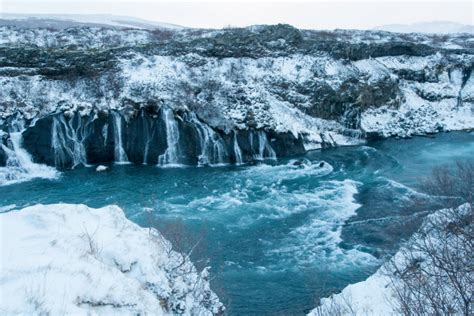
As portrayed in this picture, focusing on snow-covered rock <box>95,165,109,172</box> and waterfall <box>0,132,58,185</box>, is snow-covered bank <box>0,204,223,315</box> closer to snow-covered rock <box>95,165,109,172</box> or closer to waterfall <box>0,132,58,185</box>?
snow-covered rock <box>95,165,109,172</box>

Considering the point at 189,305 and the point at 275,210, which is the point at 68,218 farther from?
the point at 275,210

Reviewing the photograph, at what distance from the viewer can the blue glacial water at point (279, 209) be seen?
14320 millimetres

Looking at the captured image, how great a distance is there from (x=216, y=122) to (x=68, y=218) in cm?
2002

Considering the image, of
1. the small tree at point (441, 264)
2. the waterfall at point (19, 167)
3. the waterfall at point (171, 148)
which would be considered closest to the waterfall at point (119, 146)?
the waterfall at point (171, 148)

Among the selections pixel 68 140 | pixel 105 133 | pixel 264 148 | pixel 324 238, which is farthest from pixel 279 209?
pixel 68 140

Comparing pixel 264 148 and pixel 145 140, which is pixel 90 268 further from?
pixel 264 148

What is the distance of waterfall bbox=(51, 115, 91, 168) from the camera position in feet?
90.8

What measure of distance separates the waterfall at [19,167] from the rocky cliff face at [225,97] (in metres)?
0.50

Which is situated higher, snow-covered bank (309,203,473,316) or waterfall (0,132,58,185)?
snow-covered bank (309,203,473,316)

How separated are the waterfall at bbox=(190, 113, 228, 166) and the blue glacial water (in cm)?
130

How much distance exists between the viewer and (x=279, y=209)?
20.5 m

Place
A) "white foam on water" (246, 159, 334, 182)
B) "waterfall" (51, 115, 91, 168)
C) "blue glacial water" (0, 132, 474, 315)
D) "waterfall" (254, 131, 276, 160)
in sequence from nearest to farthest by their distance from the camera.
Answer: "blue glacial water" (0, 132, 474, 315) < "white foam on water" (246, 159, 334, 182) < "waterfall" (51, 115, 91, 168) < "waterfall" (254, 131, 276, 160)

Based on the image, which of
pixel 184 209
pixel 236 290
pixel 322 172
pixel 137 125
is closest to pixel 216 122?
pixel 137 125

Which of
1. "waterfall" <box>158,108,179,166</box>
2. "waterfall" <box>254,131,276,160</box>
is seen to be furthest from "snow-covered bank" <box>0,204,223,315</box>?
"waterfall" <box>254,131,276,160</box>
